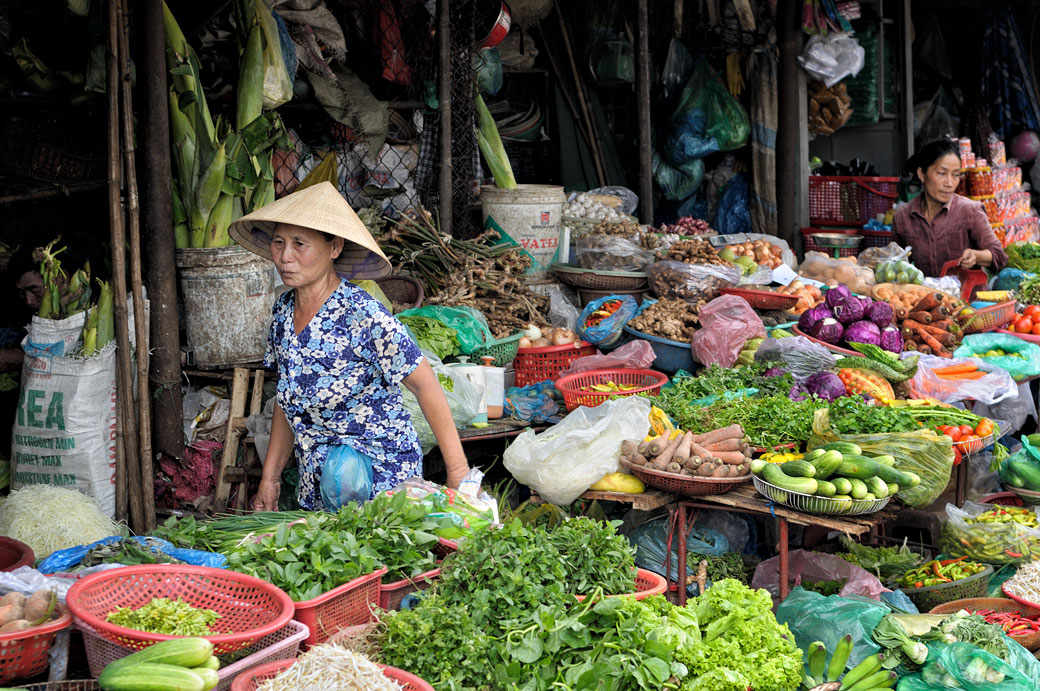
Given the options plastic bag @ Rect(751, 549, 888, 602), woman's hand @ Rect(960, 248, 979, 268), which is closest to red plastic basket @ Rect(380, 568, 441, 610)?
plastic bag @ Rect(751, 549, 888, 602)

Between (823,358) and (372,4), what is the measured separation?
393 cm

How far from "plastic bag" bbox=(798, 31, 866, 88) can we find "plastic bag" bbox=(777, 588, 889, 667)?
619 cm

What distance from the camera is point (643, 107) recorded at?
25.9 feet

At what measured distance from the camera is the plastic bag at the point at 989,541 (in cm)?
437

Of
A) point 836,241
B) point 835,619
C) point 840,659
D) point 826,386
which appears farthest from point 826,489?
point 836,241

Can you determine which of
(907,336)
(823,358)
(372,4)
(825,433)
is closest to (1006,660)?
(825,433)

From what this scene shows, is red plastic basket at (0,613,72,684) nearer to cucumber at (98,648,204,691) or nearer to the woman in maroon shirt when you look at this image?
cucumber at (98,648,204,691)

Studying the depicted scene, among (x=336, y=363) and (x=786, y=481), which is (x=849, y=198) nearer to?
(x=786, y=481)

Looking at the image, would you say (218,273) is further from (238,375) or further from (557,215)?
(557,215)

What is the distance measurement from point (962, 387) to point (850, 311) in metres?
0.78

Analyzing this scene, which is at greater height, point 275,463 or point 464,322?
point 464,322

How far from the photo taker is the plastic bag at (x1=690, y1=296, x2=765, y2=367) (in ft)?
18.4

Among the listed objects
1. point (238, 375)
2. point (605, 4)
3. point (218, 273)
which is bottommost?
point (238, 375)

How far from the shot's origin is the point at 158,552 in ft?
8.78
